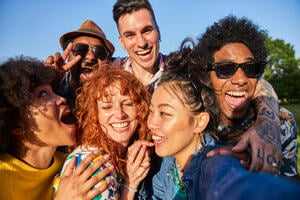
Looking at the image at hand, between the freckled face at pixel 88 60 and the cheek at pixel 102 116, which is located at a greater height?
the freckled face at pixel 88 60

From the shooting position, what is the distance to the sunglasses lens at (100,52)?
427 centimetres

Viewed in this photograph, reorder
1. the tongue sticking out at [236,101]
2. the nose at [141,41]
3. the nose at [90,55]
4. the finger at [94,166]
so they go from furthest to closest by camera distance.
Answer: the nose at [90,55], the nose at [141,41], the tongue sticking out at [236,101], the finger at [94,166]

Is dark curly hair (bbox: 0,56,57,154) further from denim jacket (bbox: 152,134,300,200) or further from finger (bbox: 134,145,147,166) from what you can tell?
denim jacket (bbox: 152,134,300,200)

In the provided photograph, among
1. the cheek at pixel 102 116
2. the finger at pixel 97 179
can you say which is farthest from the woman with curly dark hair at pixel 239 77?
the finger at pixel 97 179

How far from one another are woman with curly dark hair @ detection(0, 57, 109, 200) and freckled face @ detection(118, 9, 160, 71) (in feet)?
6.10

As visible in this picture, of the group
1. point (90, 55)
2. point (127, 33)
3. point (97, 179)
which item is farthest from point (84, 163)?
point (127, 33)

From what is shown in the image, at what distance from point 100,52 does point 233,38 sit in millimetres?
2576

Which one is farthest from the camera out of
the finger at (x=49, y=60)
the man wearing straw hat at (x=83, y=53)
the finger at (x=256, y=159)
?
the man wearing straw hat at (x=83, y=53)

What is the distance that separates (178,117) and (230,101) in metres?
0.90

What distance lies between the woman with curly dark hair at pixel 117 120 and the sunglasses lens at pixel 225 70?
1067 millimetres

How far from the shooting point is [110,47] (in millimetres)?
4590

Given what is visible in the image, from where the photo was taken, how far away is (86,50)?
Answer: 4238mm

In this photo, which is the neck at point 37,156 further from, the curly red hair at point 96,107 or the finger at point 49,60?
the finger at point 49,60

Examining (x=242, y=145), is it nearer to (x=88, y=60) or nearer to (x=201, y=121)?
(x=201, y=121)
